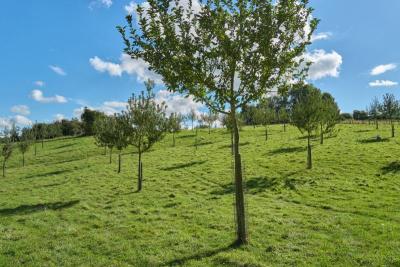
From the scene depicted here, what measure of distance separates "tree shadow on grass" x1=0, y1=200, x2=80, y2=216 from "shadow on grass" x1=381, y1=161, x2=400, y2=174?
1155 inches

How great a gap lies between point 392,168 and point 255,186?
49.0 ft

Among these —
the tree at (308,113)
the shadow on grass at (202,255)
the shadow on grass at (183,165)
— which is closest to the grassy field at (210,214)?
the shadow on grass at (202,255)

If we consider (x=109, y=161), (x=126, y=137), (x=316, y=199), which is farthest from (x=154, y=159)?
(x=316, y=199)

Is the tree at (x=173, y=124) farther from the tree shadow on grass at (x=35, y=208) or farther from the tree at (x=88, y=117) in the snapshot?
the tree at (x=88, y=117)

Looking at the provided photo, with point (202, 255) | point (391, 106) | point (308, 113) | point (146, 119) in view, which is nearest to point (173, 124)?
point (146, 119)

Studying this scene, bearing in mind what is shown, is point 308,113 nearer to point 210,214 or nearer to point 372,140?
point 372,140

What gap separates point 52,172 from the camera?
46750 millimetres

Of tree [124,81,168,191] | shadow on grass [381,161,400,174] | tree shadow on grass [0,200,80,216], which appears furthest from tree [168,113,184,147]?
shadow on grass [381,161,400,174]

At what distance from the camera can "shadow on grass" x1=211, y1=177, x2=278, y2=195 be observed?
28.0 metres

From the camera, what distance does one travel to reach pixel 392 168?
33.2 m

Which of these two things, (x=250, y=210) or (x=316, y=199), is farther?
(x=316, y=199)

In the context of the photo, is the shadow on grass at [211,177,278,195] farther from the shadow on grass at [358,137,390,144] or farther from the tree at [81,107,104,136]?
the tree at [81,107,104,136]

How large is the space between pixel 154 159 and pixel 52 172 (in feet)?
48.2

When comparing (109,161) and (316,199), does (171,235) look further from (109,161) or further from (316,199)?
(109,161)
